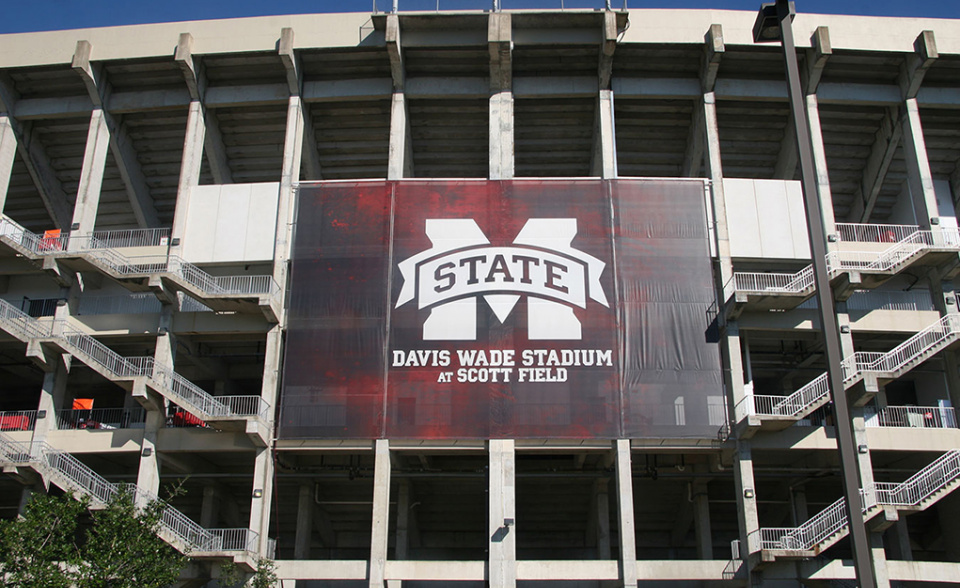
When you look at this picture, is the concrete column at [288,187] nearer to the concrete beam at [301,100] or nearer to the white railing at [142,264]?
the concrete beam at [301,100]

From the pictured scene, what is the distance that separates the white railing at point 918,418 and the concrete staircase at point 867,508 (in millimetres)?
2800

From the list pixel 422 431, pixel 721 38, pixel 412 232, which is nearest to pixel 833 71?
pixel 721 38

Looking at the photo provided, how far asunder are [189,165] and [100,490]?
14.2 meters

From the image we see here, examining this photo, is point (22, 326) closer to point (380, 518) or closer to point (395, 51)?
point (380, 518)

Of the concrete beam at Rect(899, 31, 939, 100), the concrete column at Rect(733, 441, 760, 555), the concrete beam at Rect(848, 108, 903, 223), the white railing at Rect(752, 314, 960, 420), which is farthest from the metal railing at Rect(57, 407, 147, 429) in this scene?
the concrete beam at Rect(899, 31, 939, 100)

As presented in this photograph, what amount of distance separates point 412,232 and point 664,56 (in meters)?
14.0

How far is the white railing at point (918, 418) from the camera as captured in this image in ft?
108

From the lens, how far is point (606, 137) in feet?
119

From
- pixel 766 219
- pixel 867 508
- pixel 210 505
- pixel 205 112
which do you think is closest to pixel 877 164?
pixel 766 219

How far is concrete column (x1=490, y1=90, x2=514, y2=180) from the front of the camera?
118 feet

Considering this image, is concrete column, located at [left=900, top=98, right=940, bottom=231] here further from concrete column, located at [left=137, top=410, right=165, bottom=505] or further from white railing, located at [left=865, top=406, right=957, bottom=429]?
concrete column, located at [left=137, top=410, right=165, bottom=505]

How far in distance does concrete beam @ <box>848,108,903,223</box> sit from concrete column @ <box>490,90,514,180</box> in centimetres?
1772

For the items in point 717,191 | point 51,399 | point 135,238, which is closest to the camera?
point 51,399

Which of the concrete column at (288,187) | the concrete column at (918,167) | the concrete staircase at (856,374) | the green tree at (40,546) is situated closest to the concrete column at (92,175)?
the concrete column at (288,187)
